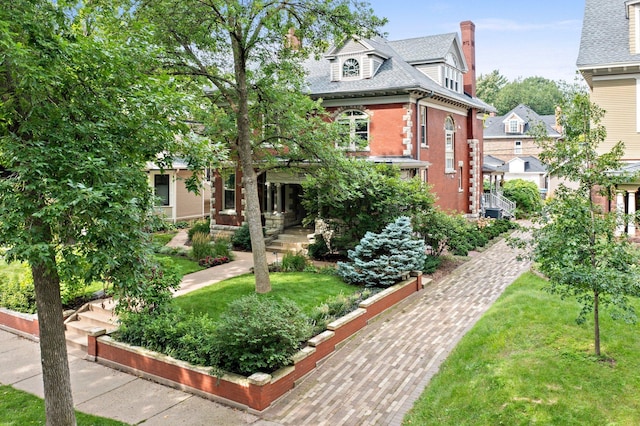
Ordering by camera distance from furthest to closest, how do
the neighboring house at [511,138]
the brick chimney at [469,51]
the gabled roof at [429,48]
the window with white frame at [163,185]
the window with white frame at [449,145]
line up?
1. the neighboring house at [511,138]
2. the brick chimney at [469,51]
3. the window with white frame at [163,185]
4. the window with white frame at [449,145]
5. the gabled roof at [429,48]

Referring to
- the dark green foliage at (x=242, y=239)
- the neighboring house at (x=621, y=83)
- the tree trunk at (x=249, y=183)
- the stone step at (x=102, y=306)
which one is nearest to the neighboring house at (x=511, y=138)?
the neighboring house at (x=621, y=83)

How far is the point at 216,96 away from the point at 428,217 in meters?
8.63

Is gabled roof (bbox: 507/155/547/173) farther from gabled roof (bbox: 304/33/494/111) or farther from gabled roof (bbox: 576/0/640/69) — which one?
gabled roof (bbox: 576/0/640/69)

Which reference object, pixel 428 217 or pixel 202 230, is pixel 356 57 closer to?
pixel 428 217

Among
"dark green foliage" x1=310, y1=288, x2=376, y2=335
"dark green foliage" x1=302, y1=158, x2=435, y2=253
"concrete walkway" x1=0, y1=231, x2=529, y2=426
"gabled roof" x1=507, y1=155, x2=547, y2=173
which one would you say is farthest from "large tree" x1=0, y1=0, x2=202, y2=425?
"gabled roof" x1=507, y1=155, x2=547, y2=173

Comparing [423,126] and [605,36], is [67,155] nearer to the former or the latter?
[423,126]

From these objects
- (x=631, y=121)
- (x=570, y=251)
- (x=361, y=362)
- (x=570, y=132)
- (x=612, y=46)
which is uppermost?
(x=612, y=46)

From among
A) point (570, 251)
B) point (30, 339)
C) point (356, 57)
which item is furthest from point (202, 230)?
point (570, 251)

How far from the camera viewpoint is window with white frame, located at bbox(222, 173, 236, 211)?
25188 mm

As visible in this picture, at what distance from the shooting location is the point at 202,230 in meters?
25.3

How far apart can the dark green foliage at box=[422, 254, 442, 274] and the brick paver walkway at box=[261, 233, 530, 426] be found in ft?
4.98

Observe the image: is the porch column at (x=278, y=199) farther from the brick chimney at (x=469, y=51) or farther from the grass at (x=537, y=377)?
the brick chimney at (x=469, y=51)

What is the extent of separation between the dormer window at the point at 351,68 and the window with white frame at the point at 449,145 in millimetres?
6386

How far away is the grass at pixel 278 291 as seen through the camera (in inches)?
484
